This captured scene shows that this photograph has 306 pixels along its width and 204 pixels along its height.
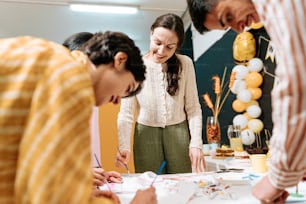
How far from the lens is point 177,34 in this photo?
A: 1.66 meters

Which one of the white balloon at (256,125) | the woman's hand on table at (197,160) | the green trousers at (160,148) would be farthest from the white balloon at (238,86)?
the woman's hand on table at (197,160)

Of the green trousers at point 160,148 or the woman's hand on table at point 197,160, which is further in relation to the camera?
the green trousers at point 160,148

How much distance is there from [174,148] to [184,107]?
0.24 meters

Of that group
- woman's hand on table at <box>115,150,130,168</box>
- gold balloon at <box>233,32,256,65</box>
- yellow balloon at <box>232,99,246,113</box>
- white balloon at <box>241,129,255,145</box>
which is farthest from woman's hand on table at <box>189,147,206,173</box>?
gold balloon at <box>233,32,256,65</box>

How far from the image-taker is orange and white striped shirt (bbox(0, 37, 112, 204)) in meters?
0.47

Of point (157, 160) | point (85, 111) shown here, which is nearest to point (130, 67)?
point (85, 111)

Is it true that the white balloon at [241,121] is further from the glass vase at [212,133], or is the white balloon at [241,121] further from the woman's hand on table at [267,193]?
the woman's hand on table at [267,193]

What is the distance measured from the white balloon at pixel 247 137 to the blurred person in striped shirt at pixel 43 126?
2.02 metres

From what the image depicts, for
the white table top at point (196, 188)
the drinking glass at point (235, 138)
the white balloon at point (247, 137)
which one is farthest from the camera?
the white balloon at point (247, 137)

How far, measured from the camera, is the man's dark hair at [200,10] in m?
0.80

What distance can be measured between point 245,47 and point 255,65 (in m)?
0.17

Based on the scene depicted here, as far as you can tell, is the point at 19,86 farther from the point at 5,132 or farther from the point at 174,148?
the point at 174,148

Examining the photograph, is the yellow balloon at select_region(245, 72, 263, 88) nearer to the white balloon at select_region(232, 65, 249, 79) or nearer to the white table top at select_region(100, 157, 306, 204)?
the white balloon at select_region(232, 65, 249, 79)

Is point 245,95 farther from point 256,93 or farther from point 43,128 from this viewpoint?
point 43,128
